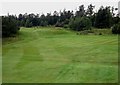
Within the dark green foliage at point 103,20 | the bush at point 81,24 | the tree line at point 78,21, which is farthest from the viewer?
the dark green foliage at point 103,20

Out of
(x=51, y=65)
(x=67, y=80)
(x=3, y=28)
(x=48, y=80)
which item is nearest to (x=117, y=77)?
(x=67, y=80)

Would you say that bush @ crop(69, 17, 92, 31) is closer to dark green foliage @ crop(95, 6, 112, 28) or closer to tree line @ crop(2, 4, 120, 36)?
tree line @ crop(2, 4, 120, 36)

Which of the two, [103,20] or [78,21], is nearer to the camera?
[78,21]

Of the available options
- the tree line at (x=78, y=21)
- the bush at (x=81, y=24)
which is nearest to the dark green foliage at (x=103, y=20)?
the tree line at (x=78, y=21)

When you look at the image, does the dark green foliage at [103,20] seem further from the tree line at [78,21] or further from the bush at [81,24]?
the bush at [81,24]

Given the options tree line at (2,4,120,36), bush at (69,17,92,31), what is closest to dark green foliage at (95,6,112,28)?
tree line at (2,4,120,36)

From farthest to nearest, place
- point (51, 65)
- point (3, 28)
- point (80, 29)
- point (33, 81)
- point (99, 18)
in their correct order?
point (99, 18) < point (80, 29) < point (3, 28) < point (51, 65) < point (33, 81)

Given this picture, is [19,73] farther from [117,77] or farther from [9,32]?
[9,32]

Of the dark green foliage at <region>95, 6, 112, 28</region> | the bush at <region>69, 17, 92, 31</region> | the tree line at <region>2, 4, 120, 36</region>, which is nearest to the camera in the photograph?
the tree line at <region>2, 4, 120, 36</region>

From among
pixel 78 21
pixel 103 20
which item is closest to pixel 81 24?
pixel 78 21

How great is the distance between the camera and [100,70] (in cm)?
2678

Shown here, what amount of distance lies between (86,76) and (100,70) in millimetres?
2570

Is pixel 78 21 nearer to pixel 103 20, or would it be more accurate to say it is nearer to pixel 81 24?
pixel 81 24

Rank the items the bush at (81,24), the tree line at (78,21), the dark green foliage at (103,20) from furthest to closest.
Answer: the dark green foliage at (103,20)
the bush at (81,24)
the tree line at (78,21)
